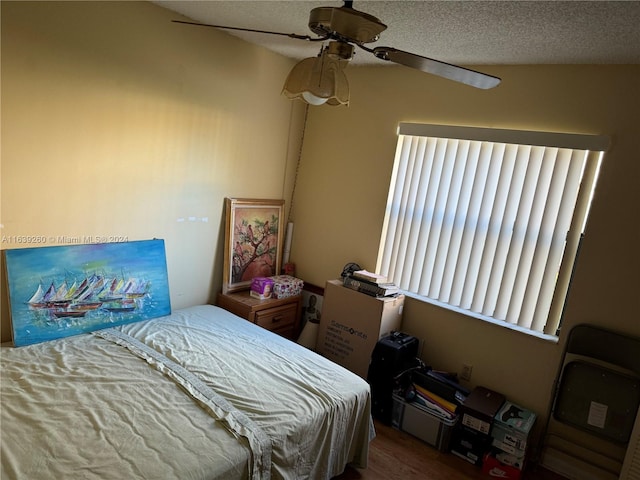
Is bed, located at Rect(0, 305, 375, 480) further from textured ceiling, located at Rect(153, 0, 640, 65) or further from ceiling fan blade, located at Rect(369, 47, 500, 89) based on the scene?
textured ceiling, located at Rect(153, 0, 640, 65)

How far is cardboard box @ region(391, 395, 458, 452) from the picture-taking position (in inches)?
104

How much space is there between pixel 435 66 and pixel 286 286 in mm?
2163

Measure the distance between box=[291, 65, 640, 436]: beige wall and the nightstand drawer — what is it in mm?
383

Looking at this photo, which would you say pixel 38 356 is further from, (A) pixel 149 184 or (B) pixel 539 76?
(B) pixel 539 76

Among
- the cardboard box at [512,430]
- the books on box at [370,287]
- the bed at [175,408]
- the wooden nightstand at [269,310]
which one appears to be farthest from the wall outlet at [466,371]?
the wooden nightstand at [269,310]

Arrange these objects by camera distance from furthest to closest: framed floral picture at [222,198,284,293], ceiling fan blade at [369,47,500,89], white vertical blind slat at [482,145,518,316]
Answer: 1. framed floral picture at [222,198,284,293]
2. white vertical blind slat at [482,145,518,316]
3. ceiling fan blade at [369,47,500,89]

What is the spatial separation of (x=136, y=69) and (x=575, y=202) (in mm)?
2744

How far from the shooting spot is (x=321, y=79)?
5.69 ft

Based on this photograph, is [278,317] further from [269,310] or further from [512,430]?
[512,430]

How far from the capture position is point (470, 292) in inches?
116

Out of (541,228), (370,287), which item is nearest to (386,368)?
(370,287)

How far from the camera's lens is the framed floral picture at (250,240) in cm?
330

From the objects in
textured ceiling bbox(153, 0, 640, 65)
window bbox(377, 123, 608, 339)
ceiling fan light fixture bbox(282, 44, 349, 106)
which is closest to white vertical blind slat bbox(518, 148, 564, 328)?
window bbox(377, 123, 608, 339)

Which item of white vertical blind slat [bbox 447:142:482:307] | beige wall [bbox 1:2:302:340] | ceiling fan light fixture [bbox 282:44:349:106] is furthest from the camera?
white vertical blind slat [bbox 447:142:482:307]
